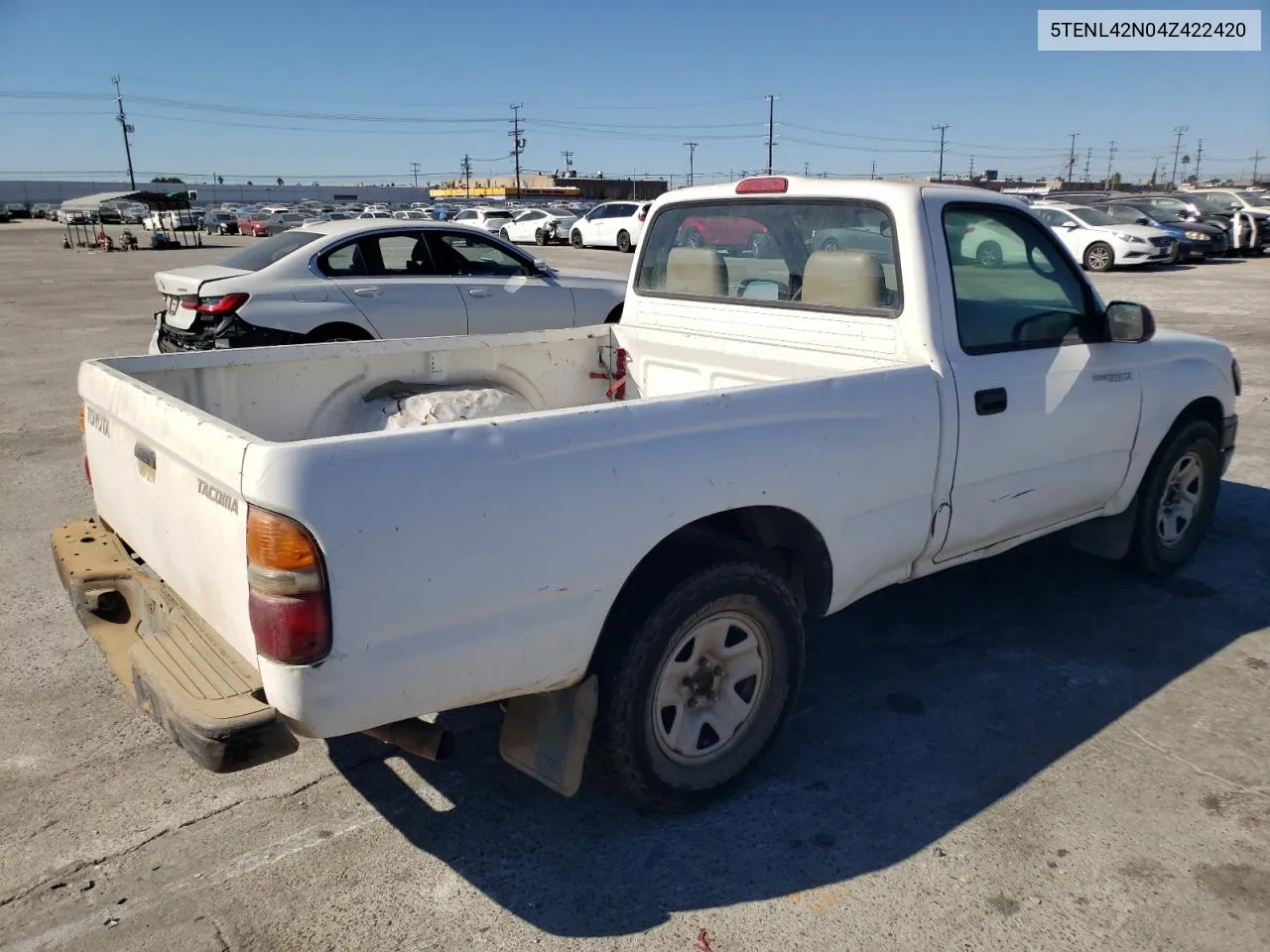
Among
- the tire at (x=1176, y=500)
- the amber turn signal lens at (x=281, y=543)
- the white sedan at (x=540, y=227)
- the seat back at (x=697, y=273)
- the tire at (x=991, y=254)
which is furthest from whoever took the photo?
the white sedan at (x=540, y=227)

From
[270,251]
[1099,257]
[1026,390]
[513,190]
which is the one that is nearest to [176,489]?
[1026,390]

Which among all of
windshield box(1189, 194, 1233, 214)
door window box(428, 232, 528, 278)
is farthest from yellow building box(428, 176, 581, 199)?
door window box(428, 232, 528, 278)

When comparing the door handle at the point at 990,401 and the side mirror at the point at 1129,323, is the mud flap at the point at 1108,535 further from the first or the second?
the door handle at the point at 990,401

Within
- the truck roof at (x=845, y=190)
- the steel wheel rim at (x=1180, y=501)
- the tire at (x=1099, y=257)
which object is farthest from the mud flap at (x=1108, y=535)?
the tire at (x=1099, y=257)

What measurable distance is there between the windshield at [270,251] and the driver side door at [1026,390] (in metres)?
6.41

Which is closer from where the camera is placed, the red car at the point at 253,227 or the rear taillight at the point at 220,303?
the rear taillight at the point at 220,303

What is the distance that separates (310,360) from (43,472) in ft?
13.2

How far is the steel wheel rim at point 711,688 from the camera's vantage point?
2.92 metres

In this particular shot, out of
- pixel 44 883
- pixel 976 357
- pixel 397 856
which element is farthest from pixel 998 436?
pixel 44 883

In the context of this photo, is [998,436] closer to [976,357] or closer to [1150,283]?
[976,357]

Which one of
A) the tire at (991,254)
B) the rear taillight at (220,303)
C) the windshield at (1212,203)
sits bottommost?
the rear taillight at (220,303)

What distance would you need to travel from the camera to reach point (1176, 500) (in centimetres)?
484

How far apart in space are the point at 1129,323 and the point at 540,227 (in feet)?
117

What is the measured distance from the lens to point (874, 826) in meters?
2.97
